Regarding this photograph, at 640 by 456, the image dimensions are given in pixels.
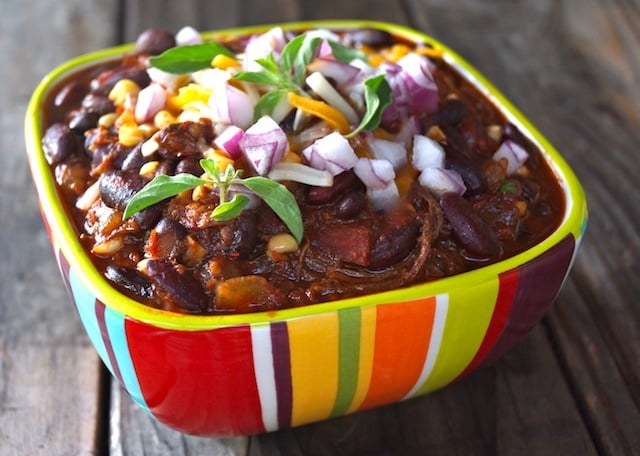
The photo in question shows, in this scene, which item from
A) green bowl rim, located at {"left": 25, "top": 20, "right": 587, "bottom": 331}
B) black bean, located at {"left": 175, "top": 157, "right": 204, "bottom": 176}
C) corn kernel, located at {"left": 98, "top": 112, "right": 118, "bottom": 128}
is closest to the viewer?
green bowl rim, located at {"left": 25, "top": 20, "right": 587, "bottom": 331}

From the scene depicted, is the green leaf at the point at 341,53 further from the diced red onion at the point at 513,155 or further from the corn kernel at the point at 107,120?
the corn kernel at the point at 107,120

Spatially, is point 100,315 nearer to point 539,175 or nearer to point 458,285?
point 458,285

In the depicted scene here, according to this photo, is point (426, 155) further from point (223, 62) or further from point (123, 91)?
point (123, 91)

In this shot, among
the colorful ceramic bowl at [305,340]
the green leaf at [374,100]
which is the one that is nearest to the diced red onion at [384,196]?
the green leaf at [374,100]

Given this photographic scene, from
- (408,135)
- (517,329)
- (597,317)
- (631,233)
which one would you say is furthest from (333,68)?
(631,233)

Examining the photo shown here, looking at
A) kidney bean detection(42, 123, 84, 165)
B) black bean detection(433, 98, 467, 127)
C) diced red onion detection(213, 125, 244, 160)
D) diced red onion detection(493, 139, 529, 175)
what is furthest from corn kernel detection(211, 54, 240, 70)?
diced red onion detection(493, 139, 529, 175)

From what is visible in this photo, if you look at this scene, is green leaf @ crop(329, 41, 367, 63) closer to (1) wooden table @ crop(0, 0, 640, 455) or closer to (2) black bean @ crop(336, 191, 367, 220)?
(2) black bean @ crop(336, 191, 367, 220)

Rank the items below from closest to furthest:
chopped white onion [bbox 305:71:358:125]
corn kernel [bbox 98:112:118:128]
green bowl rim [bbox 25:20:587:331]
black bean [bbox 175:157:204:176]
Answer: green bowl rim [bbox 25:20:587:331]
black bean [bbox 175:157:204:176]
chopped white onion [bbox 305:71:358:125]
corn kernel [bbox 98:112:118:128]
